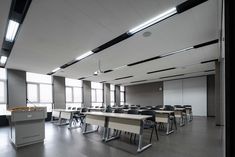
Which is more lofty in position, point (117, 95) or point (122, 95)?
point (117, 95)

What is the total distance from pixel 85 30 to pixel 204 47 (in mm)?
4117

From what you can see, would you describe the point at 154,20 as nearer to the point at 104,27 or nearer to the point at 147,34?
the point at 147,34

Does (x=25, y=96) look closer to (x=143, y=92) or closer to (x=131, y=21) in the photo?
(x=131, y=21)

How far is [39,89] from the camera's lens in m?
8.30

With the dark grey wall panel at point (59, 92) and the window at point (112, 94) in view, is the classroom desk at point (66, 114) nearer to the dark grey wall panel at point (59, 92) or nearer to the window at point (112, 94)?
the dark grey wall panel at point (59, 92)

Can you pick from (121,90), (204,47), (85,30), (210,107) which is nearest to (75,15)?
(85,30)

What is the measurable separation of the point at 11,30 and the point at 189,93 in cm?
1119

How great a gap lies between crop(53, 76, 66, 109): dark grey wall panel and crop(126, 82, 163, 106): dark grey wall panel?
7.55 m

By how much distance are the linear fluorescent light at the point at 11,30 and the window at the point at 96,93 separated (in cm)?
840

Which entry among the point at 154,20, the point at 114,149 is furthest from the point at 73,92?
the point at 154,20

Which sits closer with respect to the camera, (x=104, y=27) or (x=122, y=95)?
(x=104, y=27)

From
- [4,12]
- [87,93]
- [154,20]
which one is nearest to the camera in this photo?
[4,12]

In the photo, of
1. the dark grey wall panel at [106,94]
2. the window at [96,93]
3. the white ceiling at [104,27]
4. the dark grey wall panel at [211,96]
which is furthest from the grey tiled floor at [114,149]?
the dark grey wall panel at [106,94]

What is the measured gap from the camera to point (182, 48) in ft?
15.1
